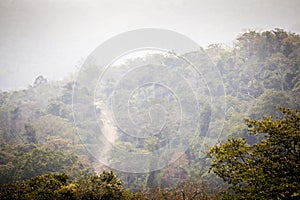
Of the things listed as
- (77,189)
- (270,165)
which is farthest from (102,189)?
(270,165)

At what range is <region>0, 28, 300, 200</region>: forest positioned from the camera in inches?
311

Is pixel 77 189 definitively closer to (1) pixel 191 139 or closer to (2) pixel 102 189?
(2) pixel 102 189

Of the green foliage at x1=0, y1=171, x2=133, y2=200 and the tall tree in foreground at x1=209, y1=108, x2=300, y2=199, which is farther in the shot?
the green foliage at x1=0, y1=171, x2=133, y2=200

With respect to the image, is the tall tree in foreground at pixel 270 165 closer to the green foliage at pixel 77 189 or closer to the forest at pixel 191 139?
the forest at pixel 191 139

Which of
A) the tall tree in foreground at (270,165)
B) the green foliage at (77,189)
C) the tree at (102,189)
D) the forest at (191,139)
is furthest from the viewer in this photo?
the tree at (102,189)

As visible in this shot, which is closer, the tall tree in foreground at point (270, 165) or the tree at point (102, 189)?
the tall tree in foreground at point (270, 165)

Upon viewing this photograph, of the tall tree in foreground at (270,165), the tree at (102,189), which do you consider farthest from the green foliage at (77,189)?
the tall tree in foreground at (270,165)

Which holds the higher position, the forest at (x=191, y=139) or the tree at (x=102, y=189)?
the forest at (x=191, y=139)

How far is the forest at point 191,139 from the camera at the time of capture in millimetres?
7887

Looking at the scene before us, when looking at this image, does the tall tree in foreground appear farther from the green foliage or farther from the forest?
the green foliage

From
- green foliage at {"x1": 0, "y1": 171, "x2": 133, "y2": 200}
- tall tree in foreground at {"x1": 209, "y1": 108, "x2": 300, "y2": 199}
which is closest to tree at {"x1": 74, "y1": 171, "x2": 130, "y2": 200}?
green foliage at {"x1": 0, "y1": 171, "x2": 133, "y2": 200}

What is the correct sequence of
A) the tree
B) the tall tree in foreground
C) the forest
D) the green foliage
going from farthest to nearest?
the tree, the green foliage, the forest, the tall tree in foreground

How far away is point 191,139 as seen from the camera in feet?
85.5

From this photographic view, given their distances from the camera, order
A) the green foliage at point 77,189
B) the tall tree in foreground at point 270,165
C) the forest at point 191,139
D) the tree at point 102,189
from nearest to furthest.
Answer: the tall tree in foreground at point 270,165, the forest at point 191,139, the green foliage at point 77,189, the tree at point 102,189
